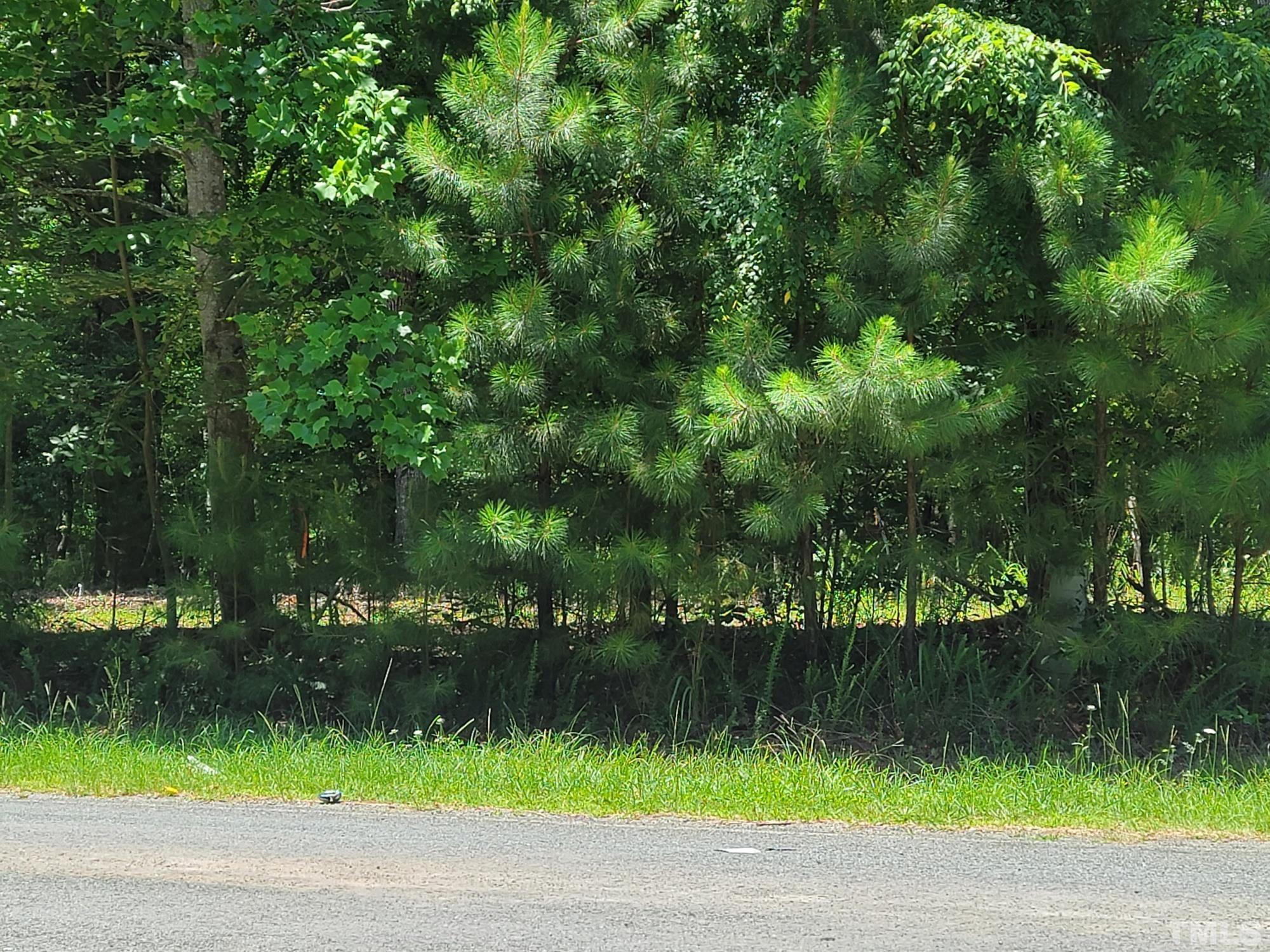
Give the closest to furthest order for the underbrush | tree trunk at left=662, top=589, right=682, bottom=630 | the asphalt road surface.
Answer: the asphalt road surface < the underbrush < tree trunk at left=662, top=589, right=682, bottom=630

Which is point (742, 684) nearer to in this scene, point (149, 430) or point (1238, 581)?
point (1238, 581)

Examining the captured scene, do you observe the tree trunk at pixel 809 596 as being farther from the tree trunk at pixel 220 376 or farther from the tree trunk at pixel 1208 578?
the tree trunk at pixel 220 376

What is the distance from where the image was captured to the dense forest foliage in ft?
22.6

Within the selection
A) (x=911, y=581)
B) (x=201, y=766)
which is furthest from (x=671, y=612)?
(x=201, y=766)

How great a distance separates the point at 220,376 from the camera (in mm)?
9656

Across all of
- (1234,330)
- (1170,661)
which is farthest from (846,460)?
(1170,661)

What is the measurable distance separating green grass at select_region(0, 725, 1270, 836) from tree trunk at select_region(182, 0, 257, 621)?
5.28 ft

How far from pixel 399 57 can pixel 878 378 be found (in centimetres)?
488

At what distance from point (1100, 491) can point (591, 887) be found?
4839mm

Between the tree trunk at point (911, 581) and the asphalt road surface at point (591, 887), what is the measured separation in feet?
8.67

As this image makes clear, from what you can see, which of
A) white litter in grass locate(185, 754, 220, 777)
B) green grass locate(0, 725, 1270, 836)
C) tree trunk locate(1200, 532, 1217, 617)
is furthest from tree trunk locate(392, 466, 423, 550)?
tree trunk locate(1200, 532, 1217, 617)

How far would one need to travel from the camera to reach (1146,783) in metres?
6.71

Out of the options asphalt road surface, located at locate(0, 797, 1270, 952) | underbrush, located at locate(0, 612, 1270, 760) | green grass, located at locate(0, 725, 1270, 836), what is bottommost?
asphalt road surface, located at locate(0, 797, 1270, 952)

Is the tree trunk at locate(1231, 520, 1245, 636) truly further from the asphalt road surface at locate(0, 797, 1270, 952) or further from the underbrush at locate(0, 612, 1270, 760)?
the asphalt road surface at locate(0, 797, 1270, 952)
